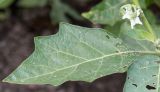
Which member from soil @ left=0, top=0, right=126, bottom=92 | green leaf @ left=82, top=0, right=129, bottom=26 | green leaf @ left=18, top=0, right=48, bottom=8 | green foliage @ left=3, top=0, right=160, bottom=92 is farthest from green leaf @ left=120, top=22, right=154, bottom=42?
green leaf @ left=18, top=0, right=48, bottom=8

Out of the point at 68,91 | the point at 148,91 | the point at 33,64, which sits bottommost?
the point at 68,91

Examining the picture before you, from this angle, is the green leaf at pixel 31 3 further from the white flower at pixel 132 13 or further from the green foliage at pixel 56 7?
the white flower at pixel 132 13

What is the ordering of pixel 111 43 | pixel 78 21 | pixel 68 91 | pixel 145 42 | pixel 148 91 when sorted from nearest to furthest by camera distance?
pixel 148 91, pixel 111 43, pixel 145 42, pixel 68 91, pixel 78 21

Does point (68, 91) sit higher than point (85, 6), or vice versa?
point (85, 6)

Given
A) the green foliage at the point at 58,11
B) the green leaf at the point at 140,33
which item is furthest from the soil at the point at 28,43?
the green leaf at the point at 140,33

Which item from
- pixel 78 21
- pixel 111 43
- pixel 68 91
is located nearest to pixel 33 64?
pixel 111 43

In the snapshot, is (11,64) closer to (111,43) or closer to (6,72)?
(6,72)

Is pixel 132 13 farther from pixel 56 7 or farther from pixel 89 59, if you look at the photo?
pixel 56 7

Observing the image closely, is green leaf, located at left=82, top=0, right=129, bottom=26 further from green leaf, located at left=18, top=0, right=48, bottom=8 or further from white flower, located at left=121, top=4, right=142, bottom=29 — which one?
green leaf, located at left=18, top=0, right=48, bottom=8
